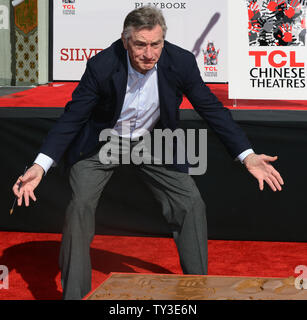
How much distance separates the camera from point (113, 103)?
2.47 m

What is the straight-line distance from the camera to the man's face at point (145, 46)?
2.24 m

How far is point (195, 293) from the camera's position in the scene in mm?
1684

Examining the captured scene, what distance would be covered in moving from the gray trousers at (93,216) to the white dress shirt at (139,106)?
17cm

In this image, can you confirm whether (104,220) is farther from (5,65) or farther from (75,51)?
(5,65)

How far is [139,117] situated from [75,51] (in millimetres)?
2763

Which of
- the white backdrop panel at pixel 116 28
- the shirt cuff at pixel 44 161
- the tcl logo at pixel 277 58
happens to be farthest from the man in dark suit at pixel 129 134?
the white backdrop panel at pixel 116 28

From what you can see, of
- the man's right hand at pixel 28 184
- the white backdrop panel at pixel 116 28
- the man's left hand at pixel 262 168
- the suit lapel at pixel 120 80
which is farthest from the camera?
the white backdrop panel at pixel 116 28

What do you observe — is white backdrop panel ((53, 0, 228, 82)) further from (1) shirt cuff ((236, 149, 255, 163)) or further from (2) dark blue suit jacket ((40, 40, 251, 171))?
(1) shirt cuff ((236, 149, 255, 163))

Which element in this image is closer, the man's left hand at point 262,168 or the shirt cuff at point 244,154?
the man's left hand at point 262,168

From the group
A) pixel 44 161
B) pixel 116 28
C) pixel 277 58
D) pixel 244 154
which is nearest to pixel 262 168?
pixel 244 154

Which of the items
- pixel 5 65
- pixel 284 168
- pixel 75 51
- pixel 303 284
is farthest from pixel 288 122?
pixel 5 65

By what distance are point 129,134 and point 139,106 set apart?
0.49 ft

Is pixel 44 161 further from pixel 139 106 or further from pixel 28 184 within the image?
pixel 139 106

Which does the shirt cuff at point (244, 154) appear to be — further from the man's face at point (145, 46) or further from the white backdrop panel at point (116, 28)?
the white backdrop panel at point (116, 28)
